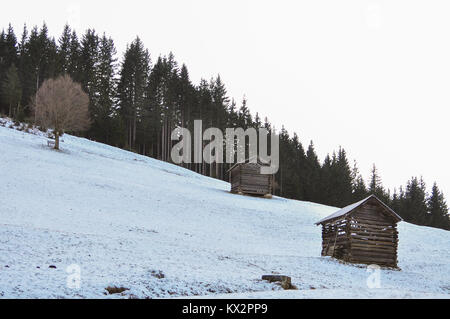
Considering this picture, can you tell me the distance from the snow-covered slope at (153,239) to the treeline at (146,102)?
85.4ft

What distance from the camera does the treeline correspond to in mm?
74688

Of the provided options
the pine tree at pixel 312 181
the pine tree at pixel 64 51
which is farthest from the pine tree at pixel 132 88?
the pine tree at pixel 312 181

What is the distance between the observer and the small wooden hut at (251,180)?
51.0 meters

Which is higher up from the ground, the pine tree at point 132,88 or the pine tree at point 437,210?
the pine tree at point 132,88

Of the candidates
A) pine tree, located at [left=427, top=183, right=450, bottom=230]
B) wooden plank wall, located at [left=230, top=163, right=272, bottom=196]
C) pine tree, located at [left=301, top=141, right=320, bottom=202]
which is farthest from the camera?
pine tree, located at [left=427, top=183, right=450, bottom=230]

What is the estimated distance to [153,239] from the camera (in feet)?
73.4

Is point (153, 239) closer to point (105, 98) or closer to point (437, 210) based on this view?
point (105, 98)

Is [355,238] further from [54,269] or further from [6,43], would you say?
[6,43]

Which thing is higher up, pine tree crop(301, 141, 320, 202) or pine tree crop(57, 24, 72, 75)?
pine tree crop(57, 24, 72, 75)

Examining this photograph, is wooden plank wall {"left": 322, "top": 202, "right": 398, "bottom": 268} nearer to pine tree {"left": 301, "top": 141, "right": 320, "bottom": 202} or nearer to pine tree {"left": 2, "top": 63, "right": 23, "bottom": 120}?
pine tree {"left": 301, "top": 141, "right": 320, "bottom": 202}

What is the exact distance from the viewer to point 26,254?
47.1 feet

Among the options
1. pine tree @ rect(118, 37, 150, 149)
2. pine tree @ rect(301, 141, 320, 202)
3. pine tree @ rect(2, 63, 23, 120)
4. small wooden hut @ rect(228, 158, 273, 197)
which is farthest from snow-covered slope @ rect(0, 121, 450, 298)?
pine tree @ rect(301, 141, 320, 202)

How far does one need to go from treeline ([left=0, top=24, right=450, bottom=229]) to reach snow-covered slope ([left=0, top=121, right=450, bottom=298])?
26017 mm

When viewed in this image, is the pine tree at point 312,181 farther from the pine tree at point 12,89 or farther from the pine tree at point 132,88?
the pine tree at point 12,89
